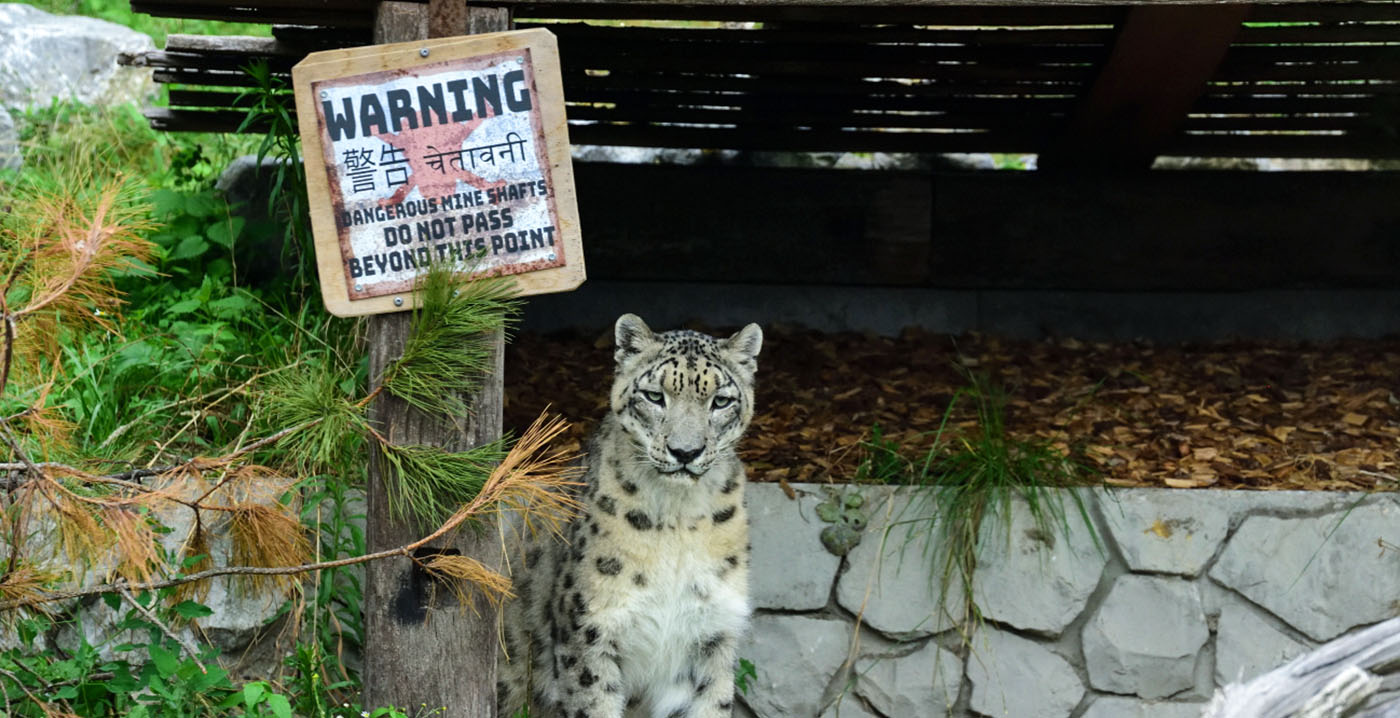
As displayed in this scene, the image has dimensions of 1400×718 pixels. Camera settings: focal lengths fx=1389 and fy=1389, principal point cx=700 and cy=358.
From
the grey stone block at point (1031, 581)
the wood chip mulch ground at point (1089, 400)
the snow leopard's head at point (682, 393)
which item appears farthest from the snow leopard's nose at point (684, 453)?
the grey stone block at point (1031, 581)

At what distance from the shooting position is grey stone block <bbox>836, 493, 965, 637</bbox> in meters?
5.71

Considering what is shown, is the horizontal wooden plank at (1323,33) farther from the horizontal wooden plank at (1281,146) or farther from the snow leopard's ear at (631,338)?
the snow leopard's ear at (631,338)

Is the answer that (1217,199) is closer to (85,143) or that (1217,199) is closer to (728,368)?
(728,368)

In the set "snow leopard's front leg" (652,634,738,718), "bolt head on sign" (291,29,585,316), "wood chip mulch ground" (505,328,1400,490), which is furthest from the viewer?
"wood chip mulch ground" (505,328,1400,490)

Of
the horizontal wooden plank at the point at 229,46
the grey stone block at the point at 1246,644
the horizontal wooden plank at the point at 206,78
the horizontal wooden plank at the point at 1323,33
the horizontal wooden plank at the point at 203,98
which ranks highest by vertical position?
the horizontal wooden plank at the point at 229,46

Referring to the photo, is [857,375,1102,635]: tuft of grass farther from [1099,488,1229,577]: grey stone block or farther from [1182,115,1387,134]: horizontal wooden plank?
[1182,115,1387,134]: horizontal wooden plank

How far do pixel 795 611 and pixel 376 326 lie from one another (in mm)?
2318

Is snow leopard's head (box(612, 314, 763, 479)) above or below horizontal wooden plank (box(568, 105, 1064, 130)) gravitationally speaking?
below

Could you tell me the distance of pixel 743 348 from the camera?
5.06 m

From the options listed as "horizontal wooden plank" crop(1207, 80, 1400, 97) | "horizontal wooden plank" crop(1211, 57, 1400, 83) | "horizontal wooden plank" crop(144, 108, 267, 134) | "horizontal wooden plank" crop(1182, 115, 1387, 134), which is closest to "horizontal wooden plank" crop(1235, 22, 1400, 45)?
"horizontal wooden plank" crop(1211, 57, 1400, 83)

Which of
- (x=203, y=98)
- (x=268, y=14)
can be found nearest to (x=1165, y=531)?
(x=268, y=14)

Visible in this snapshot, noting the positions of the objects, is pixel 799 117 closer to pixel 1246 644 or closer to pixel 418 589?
pixel 1246 644

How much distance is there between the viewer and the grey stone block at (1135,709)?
18.7ft

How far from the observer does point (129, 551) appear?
3420 mm
